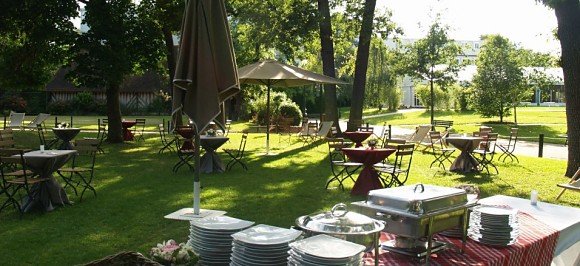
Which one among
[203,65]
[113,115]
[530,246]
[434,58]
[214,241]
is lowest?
[530,246]

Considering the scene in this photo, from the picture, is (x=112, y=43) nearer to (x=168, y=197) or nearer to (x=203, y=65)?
(x=168, y=197)

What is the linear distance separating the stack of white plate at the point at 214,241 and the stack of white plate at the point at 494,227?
1713 millimetres

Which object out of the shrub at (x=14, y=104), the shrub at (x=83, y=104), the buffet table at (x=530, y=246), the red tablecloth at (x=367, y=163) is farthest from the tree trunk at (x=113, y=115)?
the shrub at (x=14, y=104)

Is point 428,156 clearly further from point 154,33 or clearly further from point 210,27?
point 210,27

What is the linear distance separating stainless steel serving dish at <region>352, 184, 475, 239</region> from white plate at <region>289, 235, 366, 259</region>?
1.91 feet

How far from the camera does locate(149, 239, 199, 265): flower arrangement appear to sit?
2.78 metres

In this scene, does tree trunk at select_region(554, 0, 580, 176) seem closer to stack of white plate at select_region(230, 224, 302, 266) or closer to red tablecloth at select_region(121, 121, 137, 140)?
stack of white plate at select_region(230, 224, 302, 266)

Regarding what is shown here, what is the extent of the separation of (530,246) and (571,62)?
9282mm

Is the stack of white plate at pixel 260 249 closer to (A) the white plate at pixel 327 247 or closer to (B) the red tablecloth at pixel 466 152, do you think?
(A) the white plate at pixel 327 247

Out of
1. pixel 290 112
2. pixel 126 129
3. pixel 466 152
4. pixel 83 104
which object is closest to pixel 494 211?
pixel 466 152

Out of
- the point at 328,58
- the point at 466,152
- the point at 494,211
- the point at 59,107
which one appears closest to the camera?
the point at 494,211

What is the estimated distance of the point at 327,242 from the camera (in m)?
2.54

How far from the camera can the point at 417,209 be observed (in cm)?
297

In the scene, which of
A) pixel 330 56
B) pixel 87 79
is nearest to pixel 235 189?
pixel 87 79
